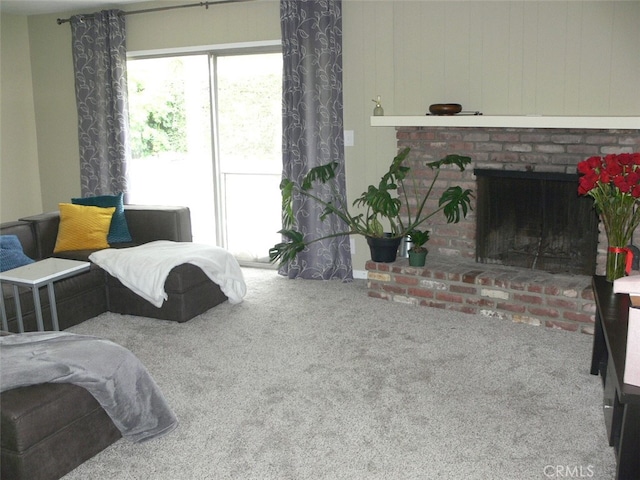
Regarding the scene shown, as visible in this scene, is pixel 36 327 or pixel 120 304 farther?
pixel 120 304

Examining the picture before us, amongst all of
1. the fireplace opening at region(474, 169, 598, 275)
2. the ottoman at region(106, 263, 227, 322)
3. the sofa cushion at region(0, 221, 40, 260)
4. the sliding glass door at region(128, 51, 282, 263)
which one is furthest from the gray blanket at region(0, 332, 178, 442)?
the sliding glass door at region(128, 51, 282, 263)

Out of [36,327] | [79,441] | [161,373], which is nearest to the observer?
[79,441]

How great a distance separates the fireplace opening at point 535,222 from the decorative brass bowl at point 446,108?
510 mm

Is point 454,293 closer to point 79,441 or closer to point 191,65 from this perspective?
point 79,441

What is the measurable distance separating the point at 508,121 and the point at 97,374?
3067 mm

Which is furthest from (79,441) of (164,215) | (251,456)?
(164,215)

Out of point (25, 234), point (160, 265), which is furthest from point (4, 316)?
point (25, 234)

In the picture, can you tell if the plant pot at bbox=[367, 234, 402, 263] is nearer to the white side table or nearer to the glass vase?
the glass vase

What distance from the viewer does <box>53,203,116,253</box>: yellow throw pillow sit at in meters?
5.09

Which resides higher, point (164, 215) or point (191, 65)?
point (191, 65)

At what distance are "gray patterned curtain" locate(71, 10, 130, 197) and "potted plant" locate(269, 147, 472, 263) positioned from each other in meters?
1.93

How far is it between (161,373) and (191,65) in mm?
3354

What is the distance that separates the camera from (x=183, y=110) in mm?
6184

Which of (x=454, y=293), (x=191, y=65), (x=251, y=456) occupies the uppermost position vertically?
(x=191, y=65)
